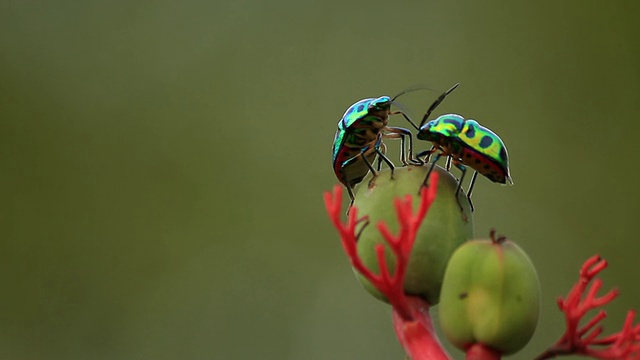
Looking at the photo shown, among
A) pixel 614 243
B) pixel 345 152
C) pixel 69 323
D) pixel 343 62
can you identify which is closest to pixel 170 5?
pixel 343 62

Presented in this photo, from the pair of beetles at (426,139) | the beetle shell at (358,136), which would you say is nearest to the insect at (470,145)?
the pair of beetles at (426,139)

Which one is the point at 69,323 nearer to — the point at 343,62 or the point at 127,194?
the point at 127,194

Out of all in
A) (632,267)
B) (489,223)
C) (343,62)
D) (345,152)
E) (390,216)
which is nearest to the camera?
(390,216)

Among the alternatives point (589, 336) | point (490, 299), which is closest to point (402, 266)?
point (490, 299)

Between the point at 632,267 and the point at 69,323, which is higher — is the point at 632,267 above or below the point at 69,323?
above

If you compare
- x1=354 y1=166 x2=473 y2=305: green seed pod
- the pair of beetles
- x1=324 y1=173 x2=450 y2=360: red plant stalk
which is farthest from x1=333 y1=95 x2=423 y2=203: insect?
x1=324 y1=173 x2=450 y2=360: red plant stalk

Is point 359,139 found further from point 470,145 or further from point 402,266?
point 402,266

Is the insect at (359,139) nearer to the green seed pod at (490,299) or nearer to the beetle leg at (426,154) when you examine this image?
the beetle leg at (426,154)
